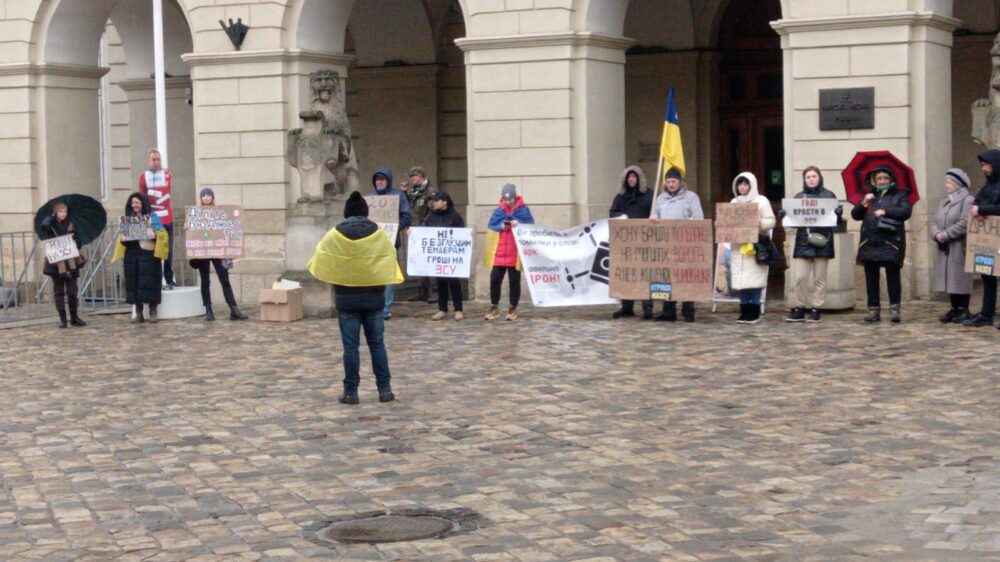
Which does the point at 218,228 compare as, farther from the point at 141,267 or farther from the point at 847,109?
Result: the point at 847,109

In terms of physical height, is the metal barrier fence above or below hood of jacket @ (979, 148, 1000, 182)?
below

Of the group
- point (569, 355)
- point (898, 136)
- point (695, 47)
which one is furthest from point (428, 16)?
point (569, 355)

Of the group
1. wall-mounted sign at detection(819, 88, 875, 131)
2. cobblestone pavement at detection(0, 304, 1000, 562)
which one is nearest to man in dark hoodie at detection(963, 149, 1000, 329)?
cobblestone pavement at detection(0, 304, 1000, 562)

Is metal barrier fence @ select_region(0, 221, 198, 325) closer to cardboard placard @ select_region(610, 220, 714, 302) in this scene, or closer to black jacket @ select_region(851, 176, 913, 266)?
cardboard placard @ select_region(610, 220, 714, 302)

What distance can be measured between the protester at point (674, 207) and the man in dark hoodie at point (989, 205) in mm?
3037

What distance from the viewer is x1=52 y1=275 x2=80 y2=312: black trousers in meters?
19.8

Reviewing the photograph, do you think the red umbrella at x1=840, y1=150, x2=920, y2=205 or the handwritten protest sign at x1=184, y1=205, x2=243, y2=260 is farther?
the handwritten protest sign at x1=184, y1=205, x2=243, y2=260

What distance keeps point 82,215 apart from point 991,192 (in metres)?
10.5

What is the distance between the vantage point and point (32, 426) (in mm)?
12234

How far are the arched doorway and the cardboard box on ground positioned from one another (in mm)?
8290

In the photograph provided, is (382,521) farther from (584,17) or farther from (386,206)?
(584,17)

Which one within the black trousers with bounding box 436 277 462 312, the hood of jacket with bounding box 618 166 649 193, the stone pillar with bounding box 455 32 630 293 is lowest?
the black trousers with bounding box 436 277 462 312

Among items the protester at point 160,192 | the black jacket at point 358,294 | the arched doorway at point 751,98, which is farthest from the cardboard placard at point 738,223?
the arched doorway at point 751,98

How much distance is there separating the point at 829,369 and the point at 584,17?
27.3 feet
